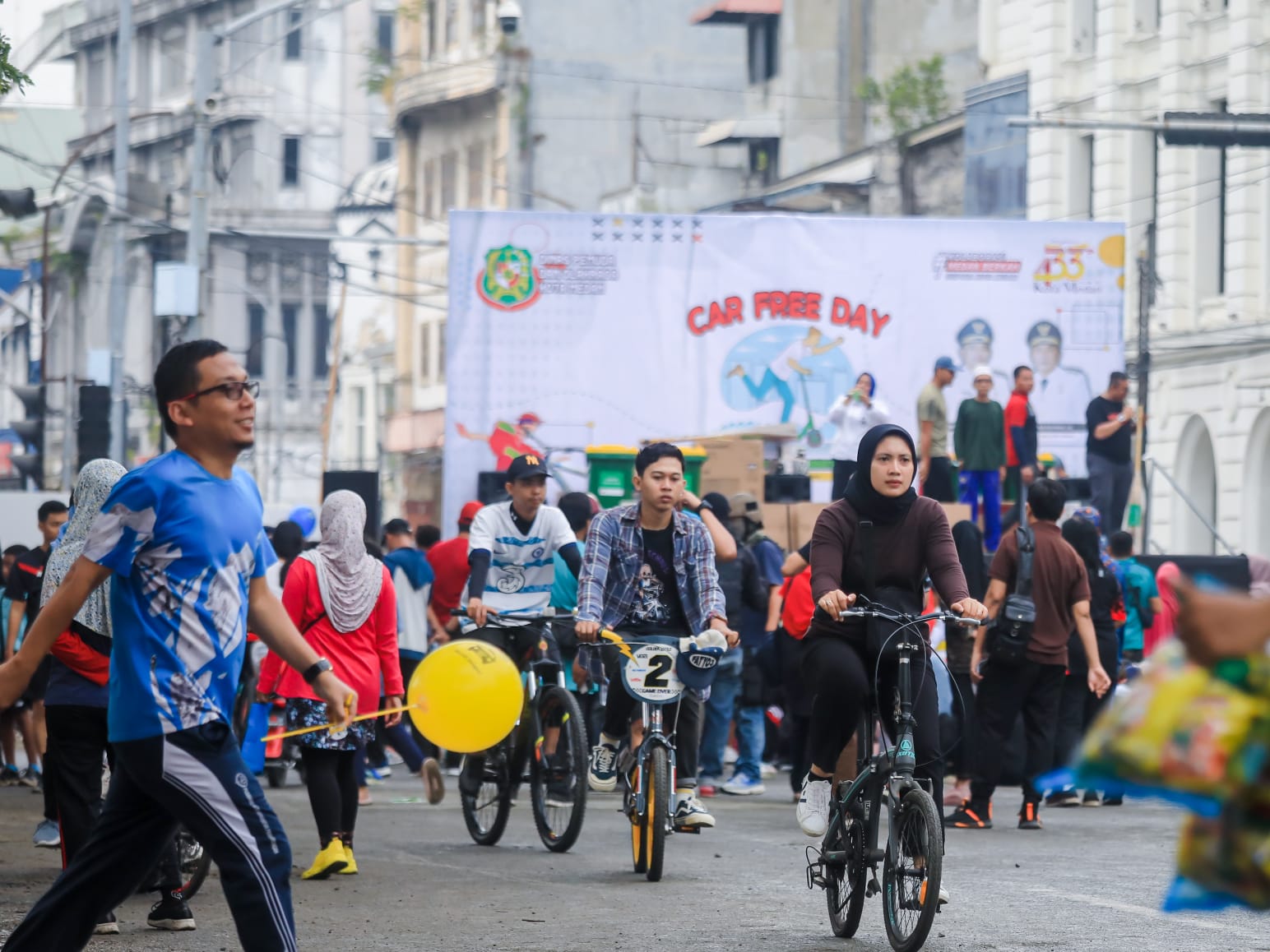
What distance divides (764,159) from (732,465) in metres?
32.5

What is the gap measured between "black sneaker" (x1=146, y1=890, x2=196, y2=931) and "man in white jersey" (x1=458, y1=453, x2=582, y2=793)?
3.41 m

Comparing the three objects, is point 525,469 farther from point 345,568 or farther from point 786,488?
point 786,488

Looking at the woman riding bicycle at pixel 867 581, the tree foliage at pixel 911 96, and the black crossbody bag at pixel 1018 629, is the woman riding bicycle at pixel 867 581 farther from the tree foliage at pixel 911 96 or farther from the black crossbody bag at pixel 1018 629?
the tree foliage at pixel 911 96

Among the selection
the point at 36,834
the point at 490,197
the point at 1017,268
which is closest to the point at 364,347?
the point at 490,197

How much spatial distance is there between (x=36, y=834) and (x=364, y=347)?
5925 centimetres

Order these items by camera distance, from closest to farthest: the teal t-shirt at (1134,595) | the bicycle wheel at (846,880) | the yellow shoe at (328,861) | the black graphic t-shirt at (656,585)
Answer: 1. the bicycle wheel at (846,880)
2. the yellow shoe at (328,861)
3. the black graphic t-shirt at (656,585)
4. the teal t-shirt at (1134,595)

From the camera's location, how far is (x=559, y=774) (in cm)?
1122

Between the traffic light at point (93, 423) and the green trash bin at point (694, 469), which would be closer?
the green trash bin at point (694, 469)

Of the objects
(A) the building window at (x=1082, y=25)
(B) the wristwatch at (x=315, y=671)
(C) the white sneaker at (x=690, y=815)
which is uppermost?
(A) the building window at (x=1082, y=25)

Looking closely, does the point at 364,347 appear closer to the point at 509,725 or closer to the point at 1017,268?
the point at 1017,268

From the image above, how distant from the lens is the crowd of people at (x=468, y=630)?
571cm

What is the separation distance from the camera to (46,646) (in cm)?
567

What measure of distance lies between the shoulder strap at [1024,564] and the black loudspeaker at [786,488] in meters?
8.77

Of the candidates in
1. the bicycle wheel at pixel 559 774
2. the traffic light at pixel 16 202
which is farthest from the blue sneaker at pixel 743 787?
the traffic light at pixel 16 202
